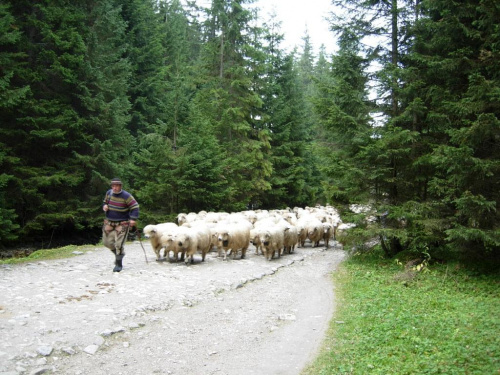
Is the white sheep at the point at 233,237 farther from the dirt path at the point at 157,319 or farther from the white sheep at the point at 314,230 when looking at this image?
the white sheep at the point at 314,230

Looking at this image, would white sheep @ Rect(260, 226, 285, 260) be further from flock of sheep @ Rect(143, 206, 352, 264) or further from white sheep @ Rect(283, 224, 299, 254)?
white sheep @ Rect(283, 224, 299, 254)

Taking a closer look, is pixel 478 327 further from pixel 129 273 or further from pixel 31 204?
pixel 31 204

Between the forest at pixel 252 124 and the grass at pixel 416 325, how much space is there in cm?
119

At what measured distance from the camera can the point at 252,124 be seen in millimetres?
30922

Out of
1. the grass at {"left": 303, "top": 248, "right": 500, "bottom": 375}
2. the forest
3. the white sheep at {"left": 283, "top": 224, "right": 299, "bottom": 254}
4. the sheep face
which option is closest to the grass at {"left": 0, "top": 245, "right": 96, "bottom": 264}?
the forest

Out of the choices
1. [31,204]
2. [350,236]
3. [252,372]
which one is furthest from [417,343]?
[31,204]

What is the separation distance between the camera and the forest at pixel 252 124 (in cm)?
993

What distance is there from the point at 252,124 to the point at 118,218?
21727 millimetres

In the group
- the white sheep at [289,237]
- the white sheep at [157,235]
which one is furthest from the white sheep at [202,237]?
the white sheep at [289,237]

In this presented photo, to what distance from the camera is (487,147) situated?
31.2ft

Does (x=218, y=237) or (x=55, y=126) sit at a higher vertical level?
(x=55, y=126)

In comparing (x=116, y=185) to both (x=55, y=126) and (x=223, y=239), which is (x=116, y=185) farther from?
(x=55, y=126)

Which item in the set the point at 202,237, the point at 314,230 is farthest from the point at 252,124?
the point at 202,237

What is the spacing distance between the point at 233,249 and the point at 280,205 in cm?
1922
